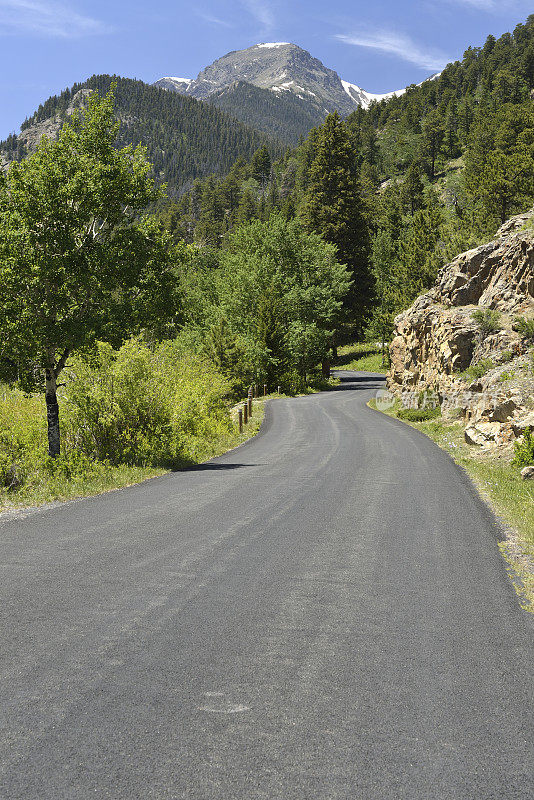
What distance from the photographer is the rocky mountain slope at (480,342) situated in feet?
54.9

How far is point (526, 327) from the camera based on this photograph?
2111cm

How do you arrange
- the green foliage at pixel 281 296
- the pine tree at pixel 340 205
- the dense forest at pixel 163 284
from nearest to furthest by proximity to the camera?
the dense forest at pixel 163 284 < the green foliage at pixel 281 296 < the pine tree at pixel 340 205

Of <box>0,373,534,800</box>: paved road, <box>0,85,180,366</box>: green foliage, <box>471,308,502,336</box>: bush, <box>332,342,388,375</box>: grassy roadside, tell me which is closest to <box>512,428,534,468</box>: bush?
<box>0,373,534,800</box>: paved road

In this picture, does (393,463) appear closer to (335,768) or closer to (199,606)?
(199,606)

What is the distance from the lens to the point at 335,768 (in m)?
3.07

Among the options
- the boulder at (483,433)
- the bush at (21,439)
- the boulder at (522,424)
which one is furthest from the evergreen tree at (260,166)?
the boulder at (522,424)

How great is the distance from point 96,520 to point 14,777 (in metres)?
5.93

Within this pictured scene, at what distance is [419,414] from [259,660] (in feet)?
77.0

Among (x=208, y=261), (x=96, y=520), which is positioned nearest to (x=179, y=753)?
(x=96, y=520)

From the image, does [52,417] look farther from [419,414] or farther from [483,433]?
[419,414]

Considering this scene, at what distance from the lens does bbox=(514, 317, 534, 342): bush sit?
68.7 ft

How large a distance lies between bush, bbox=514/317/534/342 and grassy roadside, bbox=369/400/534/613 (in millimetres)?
4527

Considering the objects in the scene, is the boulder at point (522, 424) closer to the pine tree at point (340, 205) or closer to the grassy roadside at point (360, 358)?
the grassy roadside at point (360, 358)

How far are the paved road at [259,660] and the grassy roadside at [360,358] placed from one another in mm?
52293
